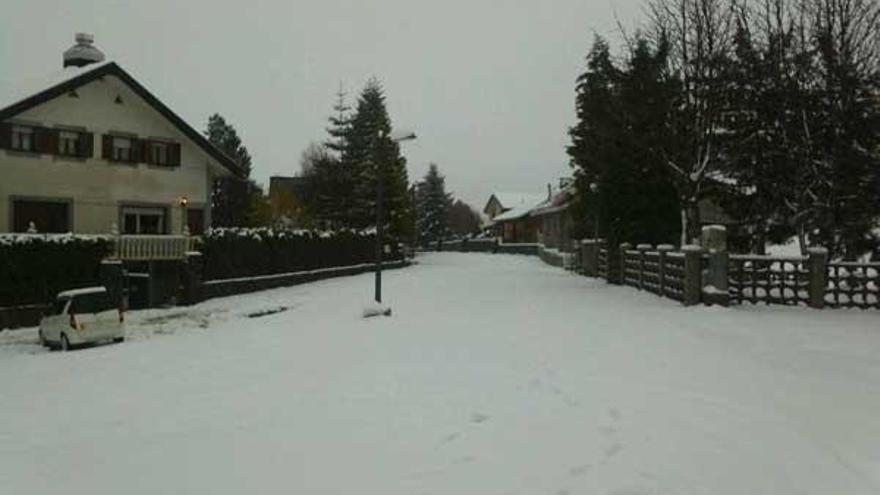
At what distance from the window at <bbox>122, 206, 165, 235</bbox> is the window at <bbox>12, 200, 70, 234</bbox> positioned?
7.62 ft

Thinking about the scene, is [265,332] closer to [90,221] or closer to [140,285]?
[140,285]

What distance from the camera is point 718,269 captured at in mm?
17750

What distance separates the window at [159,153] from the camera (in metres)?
31.6

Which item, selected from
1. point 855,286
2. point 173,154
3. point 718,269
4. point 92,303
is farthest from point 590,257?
point 92,303

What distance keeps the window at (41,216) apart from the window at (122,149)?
2940 millimetres

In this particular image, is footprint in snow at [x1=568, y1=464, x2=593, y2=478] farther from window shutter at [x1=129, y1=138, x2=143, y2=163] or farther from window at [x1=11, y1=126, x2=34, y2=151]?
window shutter at [x1=129, y1=138, x2=143, y2=163]

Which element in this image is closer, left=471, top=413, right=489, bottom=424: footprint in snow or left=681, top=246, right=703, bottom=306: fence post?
left=471, top=413, right=489, bottom=424: footprint in snow

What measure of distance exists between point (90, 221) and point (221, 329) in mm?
14334

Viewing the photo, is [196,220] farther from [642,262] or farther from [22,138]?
[642,262]

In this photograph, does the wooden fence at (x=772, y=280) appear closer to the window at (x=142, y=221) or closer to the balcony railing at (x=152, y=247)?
the balcony railing at (x=152, y=247)

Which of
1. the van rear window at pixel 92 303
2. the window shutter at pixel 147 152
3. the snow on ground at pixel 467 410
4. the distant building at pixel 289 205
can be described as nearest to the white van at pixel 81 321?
the van rear window at pixel 92 303

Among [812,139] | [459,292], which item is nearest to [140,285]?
[459,292]

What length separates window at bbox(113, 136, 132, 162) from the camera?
99.4 ft

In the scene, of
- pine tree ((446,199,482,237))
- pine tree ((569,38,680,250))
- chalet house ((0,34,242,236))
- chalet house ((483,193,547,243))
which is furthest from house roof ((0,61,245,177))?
pine tree ((446,199,482,237))
